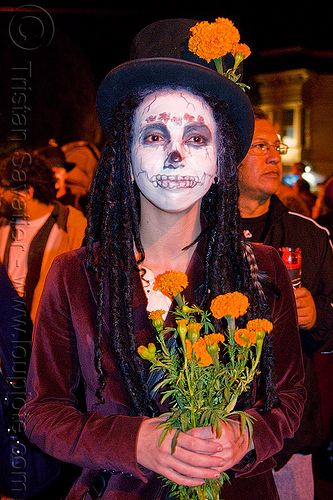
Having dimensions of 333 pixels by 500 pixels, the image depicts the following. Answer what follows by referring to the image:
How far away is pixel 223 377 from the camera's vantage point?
1158mm

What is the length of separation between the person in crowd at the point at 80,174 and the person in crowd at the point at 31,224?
3.34 ft

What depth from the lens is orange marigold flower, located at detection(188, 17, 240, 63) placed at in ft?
4.42

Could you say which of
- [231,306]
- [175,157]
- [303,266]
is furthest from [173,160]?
[303,266]

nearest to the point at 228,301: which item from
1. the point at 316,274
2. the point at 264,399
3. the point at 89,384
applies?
the point at 264,399

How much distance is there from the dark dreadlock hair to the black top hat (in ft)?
0.12

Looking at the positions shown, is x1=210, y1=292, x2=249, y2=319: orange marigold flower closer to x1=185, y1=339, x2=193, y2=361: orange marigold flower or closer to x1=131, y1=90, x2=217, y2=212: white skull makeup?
x1=185, y1=339, x2=193, y2=361: orange marigold flower

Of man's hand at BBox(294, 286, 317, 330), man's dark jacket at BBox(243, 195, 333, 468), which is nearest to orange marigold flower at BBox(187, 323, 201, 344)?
man's hand at BBox(294, 286, 317, 330)

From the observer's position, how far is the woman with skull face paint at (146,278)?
51.5 inches

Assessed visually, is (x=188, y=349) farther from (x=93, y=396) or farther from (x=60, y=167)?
(x=60, y=167)

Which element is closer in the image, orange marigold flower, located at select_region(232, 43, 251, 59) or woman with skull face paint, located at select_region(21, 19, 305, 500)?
woman with skull face paint, located at select_region(21, 19, 305, 500)

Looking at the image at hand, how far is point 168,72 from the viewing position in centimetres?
143

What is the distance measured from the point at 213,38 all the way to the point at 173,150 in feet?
1.09

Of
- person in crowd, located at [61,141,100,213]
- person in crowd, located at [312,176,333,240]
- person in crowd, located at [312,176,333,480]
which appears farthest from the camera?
person in crowd, located at [61,141,100,213]

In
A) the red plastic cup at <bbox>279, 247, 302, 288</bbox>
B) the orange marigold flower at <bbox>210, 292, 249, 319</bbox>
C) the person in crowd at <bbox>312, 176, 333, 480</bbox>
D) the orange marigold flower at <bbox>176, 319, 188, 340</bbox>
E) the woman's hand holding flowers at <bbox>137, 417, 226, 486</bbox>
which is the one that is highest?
the red plastic cup at <bbox>279, 247, 302, 288</bbox>
